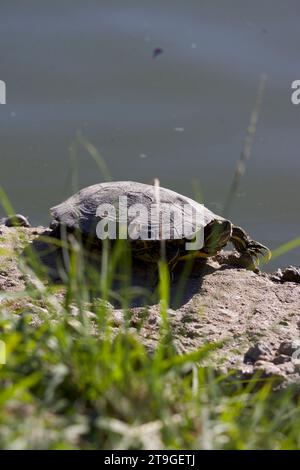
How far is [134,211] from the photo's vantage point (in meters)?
4.41

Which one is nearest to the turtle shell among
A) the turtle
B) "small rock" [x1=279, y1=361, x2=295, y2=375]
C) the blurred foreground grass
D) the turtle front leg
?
the turtle

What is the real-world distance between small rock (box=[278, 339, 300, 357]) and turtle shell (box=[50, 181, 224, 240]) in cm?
113

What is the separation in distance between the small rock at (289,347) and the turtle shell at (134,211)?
1128mm

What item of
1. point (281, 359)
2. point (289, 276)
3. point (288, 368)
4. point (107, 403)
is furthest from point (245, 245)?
point (107, 403)

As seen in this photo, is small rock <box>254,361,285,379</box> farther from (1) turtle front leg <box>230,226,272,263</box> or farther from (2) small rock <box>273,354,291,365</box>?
(1) turtle front leg <box>230,226,272,263</box>

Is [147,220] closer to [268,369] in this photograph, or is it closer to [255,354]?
[255,354]

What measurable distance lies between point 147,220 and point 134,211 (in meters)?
0.08

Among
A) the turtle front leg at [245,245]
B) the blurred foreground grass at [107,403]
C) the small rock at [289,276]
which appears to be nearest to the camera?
the blurred foreground grass at [107,403]

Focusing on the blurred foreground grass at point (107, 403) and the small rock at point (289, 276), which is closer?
the blurred foreground grass at point (107, 403)

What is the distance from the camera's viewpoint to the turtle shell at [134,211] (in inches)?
172

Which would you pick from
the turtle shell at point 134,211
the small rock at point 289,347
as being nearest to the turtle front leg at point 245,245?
the turtle shell at point 134,211

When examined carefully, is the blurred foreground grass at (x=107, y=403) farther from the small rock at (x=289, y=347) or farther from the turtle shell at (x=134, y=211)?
the turtle shell at (x=134, y=211)

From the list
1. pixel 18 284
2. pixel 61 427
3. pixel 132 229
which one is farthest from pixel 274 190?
pixel 61 427
